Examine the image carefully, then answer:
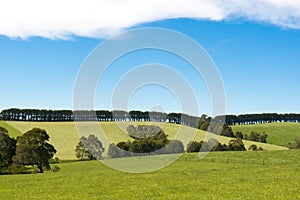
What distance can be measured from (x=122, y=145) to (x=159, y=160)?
73.1 feet

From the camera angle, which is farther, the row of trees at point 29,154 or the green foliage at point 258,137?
the green foliage at point 258,137

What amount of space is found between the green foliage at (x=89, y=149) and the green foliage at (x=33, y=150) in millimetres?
17049

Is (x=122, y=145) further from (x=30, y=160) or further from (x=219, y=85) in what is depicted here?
(x=219, y=85)

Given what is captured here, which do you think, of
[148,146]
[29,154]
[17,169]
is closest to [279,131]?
[148,146]

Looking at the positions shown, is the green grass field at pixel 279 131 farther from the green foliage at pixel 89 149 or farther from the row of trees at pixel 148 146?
the green foliage at pixel 89 149

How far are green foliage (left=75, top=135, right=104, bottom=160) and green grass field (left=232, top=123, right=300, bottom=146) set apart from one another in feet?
231

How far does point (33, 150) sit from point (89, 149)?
2923 cm

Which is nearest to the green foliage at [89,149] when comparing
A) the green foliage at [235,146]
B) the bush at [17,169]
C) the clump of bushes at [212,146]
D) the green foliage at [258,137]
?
the bush at [17,169]

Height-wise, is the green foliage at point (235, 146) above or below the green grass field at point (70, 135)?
below

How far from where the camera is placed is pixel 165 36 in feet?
97.5

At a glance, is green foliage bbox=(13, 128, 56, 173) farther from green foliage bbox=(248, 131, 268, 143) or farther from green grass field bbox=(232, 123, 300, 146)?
green grass field bbox=(232, 123, 300, 146)

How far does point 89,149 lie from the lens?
3674 inches

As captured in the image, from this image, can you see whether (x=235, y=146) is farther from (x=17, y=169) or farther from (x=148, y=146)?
(x=17, y=169)

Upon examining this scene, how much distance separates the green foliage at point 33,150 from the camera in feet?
211
